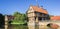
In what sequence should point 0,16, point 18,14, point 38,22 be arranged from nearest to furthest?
1. point 0,16
2. point 38,22
3. point 18,14

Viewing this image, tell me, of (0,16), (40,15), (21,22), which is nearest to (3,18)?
(0,16)

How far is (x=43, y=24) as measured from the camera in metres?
54.2

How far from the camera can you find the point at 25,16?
6638cm

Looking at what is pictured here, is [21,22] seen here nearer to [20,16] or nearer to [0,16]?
[20,16]

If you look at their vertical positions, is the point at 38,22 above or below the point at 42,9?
below

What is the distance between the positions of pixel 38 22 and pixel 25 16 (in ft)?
34.7

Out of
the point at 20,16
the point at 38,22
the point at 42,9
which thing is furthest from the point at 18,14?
the point at 38,22

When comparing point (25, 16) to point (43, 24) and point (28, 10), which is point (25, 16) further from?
point (43, 24)

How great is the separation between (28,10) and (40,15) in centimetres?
481

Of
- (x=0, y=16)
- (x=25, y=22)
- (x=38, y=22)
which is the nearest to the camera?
(x=0, y=16)

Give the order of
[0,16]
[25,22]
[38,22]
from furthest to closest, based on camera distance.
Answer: [25,22], [38,22], [0,16]

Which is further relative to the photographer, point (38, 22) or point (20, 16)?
point (20, 16)

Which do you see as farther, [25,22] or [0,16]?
[25,22]

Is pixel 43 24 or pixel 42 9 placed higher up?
pixel 42 9
